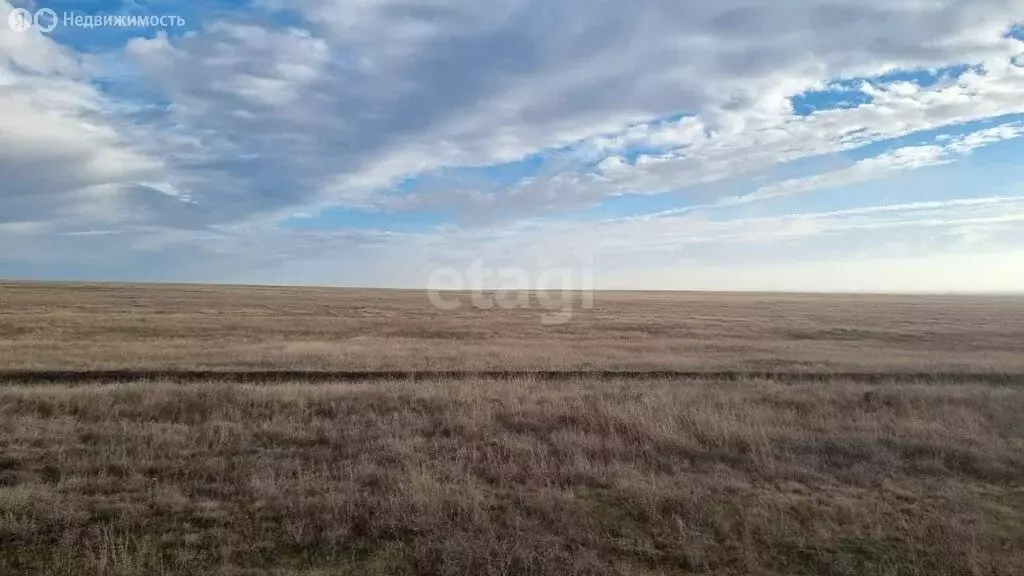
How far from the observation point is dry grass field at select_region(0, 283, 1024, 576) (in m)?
6.33

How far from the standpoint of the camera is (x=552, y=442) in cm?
1076

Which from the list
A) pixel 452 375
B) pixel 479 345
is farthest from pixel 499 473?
pixel 479 345

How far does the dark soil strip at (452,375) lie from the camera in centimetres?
1747

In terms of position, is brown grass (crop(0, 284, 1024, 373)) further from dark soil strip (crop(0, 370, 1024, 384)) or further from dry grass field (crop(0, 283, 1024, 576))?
dry grass field (crop(0, 283, 1024, 576))

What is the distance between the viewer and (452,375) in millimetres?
19719

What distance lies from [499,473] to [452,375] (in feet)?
36.2

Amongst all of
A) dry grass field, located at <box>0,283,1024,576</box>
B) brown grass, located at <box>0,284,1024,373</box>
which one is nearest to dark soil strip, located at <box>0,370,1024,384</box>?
dry grass field, located at <box>0,283,1024,576</box>

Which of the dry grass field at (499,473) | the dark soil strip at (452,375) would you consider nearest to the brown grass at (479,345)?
the dark soil strip at (452,375)

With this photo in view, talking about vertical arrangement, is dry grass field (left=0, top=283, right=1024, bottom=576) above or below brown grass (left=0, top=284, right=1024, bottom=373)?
above

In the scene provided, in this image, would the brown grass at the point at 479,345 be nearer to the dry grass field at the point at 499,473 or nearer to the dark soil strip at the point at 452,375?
the dark soil strip at the point at 452,375

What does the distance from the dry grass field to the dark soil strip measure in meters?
0.19

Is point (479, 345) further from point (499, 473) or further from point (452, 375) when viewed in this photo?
point (499, 473)

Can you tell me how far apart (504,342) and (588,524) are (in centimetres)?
2521

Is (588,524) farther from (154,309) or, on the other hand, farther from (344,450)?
(154,309)
